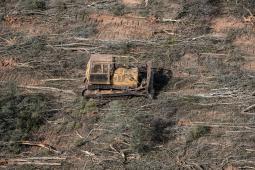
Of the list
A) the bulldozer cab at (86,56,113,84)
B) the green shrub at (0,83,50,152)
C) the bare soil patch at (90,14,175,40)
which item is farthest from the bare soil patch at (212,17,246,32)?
the green shrub at (0,83,50,152)

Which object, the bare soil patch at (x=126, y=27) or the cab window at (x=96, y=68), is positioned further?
the bare soil patch at (x=126, y=27)

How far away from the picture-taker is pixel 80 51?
61.0 ft

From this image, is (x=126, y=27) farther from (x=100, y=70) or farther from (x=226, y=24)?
(x=100, y=70)

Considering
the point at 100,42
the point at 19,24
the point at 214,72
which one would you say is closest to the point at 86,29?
the point at 100,42

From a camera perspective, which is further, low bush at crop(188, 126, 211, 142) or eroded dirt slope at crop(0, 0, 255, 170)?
low bush at crop(188, 126, 211, 142)

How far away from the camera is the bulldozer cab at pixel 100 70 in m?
16.1

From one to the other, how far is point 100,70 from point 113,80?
492 millimetres

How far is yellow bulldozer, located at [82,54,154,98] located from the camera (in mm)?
16125

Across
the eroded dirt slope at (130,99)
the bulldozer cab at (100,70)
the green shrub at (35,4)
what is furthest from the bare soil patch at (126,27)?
the bulldozer cab at (100,70)

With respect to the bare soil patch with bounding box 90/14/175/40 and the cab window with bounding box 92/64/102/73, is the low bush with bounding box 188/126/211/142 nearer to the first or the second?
the cab window with bounding box 92/64/102/73

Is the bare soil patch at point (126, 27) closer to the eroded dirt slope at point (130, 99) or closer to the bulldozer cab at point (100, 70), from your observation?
the eroded dirt slope at point (130, 99)

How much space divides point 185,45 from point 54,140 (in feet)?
19.9

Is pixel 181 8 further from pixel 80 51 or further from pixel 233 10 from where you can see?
pixel 80 51

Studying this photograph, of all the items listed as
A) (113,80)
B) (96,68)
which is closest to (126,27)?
(96,68)
